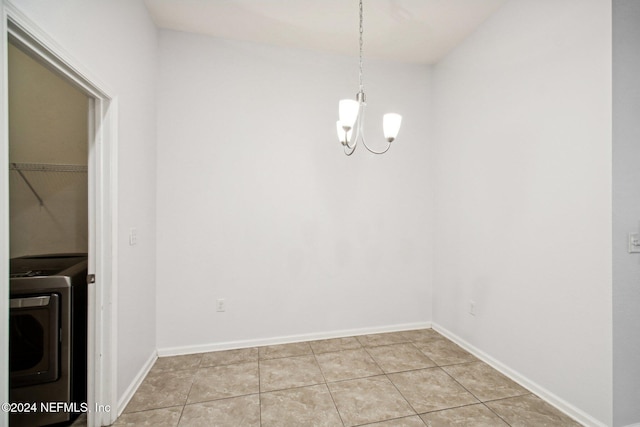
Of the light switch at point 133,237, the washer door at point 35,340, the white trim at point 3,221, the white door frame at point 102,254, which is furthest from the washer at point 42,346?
the white trim at point 3,221

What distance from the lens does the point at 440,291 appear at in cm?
308

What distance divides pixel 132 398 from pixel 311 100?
2.89 meters

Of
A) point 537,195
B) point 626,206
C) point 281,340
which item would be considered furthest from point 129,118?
point 626,206

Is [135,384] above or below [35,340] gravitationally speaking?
below

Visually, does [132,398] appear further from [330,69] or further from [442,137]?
[442,137]

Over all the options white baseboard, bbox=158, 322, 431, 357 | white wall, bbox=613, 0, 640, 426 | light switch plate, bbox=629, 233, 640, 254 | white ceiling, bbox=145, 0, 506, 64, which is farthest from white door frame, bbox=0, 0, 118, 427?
light switch plate, bbox=629, 233, 640, 254

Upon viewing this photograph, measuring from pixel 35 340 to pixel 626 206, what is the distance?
3501mm

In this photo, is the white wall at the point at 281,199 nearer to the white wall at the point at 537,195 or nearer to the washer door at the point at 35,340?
the white wall at the point at 537,195

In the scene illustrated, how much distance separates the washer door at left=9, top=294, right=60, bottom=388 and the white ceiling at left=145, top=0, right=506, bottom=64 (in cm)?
228

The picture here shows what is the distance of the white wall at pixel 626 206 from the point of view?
160cm

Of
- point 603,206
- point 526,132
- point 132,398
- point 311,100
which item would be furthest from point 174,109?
point 603,206

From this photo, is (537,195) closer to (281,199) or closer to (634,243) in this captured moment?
(634,243)

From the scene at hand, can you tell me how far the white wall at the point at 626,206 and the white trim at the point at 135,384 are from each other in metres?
3.01

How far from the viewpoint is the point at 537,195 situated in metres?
2.02
